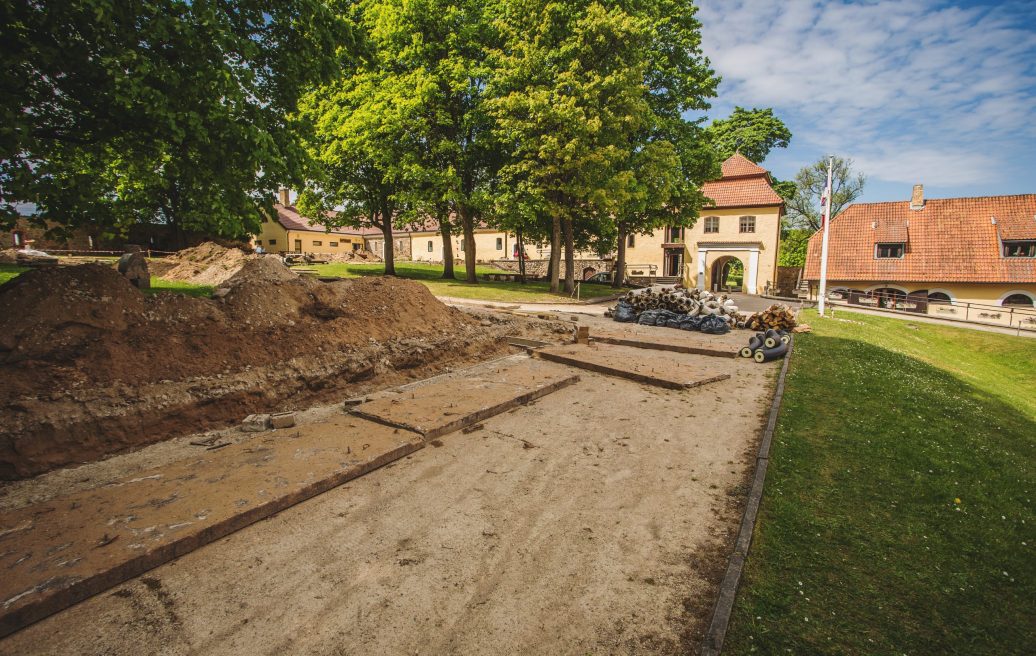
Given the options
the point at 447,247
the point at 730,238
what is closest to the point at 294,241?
the point at 447,247

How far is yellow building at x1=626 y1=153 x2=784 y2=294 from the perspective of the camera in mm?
38281

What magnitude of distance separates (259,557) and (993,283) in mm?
42933

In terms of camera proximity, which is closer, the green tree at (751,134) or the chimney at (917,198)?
the chimney at (917,198)

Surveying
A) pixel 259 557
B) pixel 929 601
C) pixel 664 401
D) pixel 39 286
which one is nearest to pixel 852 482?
pixel 929 601

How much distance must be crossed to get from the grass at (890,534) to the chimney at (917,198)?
37.8m

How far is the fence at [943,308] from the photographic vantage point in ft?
91.1

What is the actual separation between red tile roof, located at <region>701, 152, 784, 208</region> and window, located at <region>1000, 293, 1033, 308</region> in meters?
15.4

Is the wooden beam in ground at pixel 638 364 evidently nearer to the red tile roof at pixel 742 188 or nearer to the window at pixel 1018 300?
the red tile roof at pixel 742 188

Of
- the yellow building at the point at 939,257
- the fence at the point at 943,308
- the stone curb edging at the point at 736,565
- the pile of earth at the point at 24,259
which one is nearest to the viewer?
the stone curb edging at the point at 736,565

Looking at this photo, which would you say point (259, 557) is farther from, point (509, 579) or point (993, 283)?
point (993, 283)

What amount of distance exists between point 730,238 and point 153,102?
40552mm

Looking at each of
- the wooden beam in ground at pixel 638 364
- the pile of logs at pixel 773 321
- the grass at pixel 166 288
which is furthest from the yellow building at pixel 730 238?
the grass at pixel 166 288

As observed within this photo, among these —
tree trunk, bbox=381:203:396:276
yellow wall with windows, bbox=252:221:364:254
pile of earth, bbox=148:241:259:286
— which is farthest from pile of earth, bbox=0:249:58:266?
yellow wall with windows, bbox=252:221:364:254

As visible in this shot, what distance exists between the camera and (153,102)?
23.4ft
